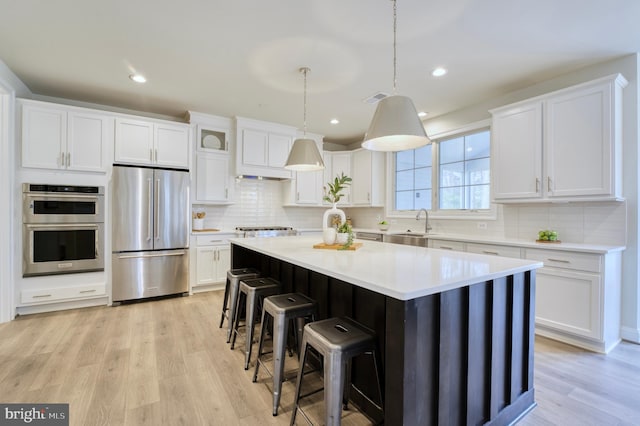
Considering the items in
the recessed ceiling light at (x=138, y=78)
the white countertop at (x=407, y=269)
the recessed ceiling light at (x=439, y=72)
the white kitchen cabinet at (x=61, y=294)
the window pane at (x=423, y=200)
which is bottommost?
the white kitchen cabinet at (x=61, y=294)

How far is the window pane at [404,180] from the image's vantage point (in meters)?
4.96

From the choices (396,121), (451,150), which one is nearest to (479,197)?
(451,150)

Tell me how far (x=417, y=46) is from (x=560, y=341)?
3.07m

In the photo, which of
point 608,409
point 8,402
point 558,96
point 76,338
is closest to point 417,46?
point 558,96

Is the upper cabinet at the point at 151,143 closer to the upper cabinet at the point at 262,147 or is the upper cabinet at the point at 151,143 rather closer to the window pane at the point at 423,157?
the upper cabinet at the point at 262,147

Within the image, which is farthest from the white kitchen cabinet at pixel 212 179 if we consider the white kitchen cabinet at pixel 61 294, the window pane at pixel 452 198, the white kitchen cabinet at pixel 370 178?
the window pane at pixel 452 198

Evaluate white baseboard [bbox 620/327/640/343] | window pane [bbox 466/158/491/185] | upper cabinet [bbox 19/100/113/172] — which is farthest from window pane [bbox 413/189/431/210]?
upper cabinet [bbox 19/100/113/172]

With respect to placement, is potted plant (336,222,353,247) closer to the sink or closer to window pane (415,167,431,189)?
the sink

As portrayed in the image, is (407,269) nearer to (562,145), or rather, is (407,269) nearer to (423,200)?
(562,145)

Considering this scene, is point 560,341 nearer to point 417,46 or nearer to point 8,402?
point 417,46

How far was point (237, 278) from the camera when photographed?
8.73ft
